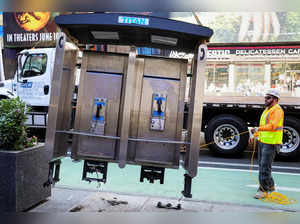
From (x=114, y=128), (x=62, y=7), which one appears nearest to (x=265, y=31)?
(x=114, y=128)

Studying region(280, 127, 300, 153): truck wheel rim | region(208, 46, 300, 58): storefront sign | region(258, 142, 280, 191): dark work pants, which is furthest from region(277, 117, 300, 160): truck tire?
region(258, 142, 280, 191): dark work pants

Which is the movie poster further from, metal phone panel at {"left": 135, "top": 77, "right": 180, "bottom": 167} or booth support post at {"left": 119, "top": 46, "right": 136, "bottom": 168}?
booth support post at {"left": 119, "top": 46, "right": 136, "bottom": 168}

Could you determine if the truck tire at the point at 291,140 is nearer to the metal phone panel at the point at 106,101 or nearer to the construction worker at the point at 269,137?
the construction worker at the point at 269,137

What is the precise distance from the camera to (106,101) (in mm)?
4660

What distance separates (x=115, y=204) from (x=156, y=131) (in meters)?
1.25

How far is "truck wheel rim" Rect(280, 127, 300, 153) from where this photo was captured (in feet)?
29.2

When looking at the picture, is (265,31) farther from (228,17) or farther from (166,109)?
(166,109)

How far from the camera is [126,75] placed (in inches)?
182

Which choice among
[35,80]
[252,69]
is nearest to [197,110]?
[252,69]

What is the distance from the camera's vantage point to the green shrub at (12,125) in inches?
151

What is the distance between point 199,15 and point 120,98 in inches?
210

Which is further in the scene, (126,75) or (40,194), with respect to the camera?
(126,75)

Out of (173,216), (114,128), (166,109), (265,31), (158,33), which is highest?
(265,31)

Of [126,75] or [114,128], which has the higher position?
[126,75]
